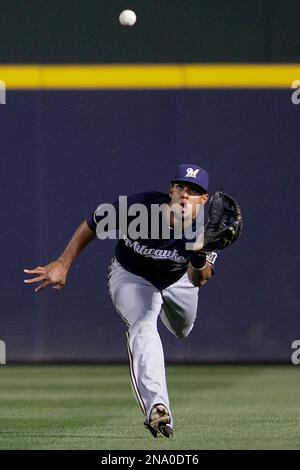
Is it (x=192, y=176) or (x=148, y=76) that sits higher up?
(x=148, y=76)

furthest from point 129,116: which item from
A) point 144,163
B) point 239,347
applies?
point 239,347

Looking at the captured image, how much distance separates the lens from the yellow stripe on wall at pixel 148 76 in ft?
31.0

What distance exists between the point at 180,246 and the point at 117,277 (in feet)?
1.15

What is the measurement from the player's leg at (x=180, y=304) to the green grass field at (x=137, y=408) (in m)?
0.50

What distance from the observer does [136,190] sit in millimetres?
9531

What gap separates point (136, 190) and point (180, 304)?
3.13 meters

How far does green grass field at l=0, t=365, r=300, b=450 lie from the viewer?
5.67m

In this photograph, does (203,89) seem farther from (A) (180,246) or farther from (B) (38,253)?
(A) (180,246)

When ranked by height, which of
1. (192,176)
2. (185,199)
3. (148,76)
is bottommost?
(185,199)

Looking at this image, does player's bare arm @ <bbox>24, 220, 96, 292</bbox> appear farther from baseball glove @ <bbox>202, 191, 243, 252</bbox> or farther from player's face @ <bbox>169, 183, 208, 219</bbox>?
baseball glove @ <bbox>202, 191, 243, 252</bbox>
